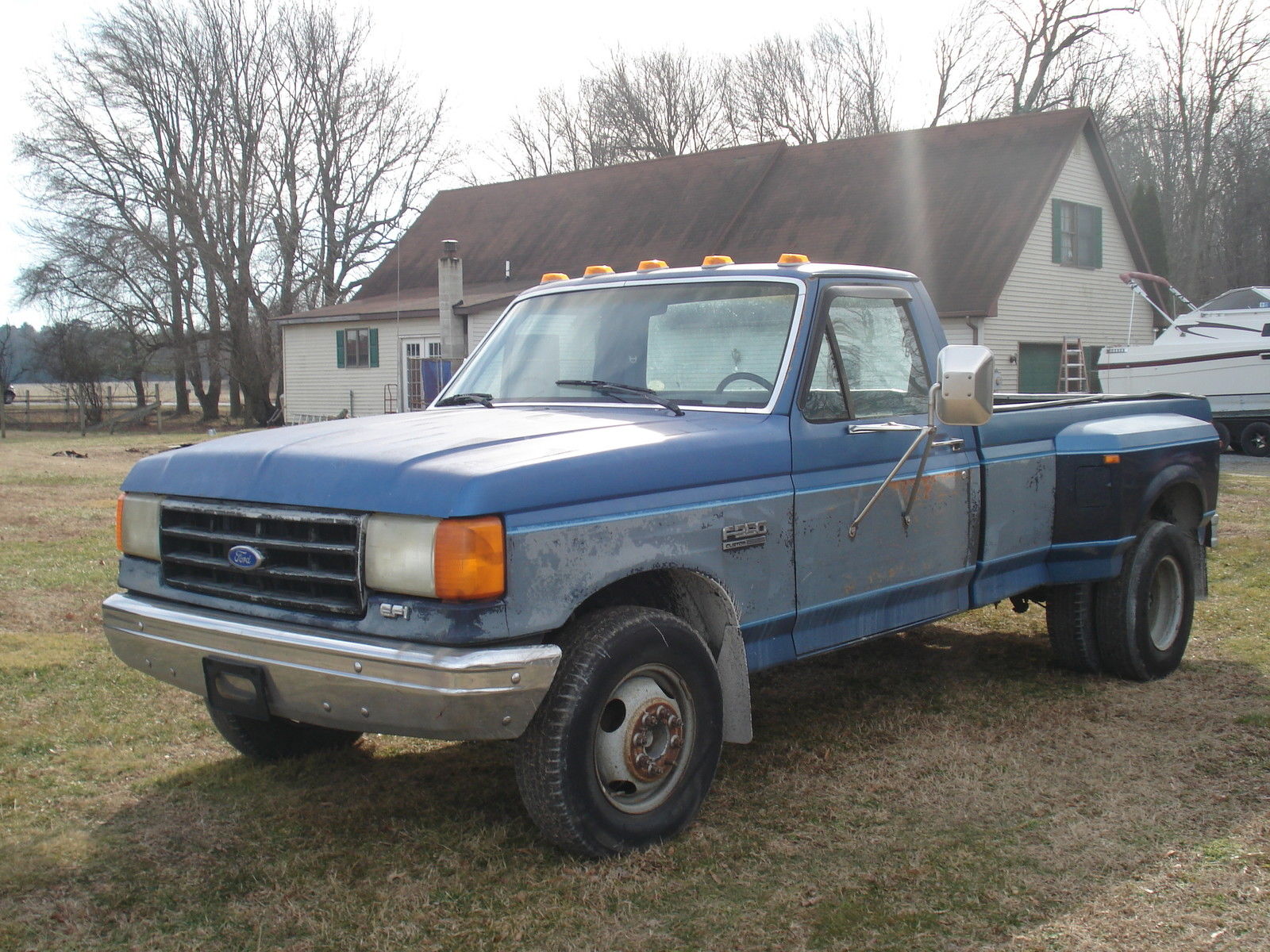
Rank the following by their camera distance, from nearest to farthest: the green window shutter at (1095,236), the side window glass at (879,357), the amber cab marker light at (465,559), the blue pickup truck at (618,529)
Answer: the amber cab marker light at (465,559) → the blue pickup truck at (618,529) → the side window glass at (879,357) → the green window shutter at (1095,236)

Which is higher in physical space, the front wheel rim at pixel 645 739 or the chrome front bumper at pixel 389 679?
the chrome front bumper at pixel 389 679

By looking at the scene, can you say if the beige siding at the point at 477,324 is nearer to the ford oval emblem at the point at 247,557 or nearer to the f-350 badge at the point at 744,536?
the f-350 badge at the point at 744,536

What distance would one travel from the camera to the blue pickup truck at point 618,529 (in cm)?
346

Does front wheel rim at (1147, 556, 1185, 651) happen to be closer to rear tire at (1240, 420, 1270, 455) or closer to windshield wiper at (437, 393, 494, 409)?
windshield wiper at (437, 393, 494, 409)

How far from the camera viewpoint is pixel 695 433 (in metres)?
4.12

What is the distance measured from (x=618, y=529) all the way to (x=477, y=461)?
1.62 feet

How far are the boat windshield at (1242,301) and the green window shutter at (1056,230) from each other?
324cm

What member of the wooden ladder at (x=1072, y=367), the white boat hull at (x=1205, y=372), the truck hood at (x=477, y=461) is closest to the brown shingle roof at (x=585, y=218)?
the wooden ladder at (x=1072, y=367)

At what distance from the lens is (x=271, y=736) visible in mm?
4801

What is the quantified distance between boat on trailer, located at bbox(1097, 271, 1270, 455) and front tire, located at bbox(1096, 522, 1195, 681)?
1512 cm

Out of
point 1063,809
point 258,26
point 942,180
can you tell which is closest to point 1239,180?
point 942,180

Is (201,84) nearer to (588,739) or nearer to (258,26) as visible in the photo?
(258,26)

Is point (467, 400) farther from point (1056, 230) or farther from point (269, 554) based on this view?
point (1056, 230)

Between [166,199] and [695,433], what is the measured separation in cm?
3637
